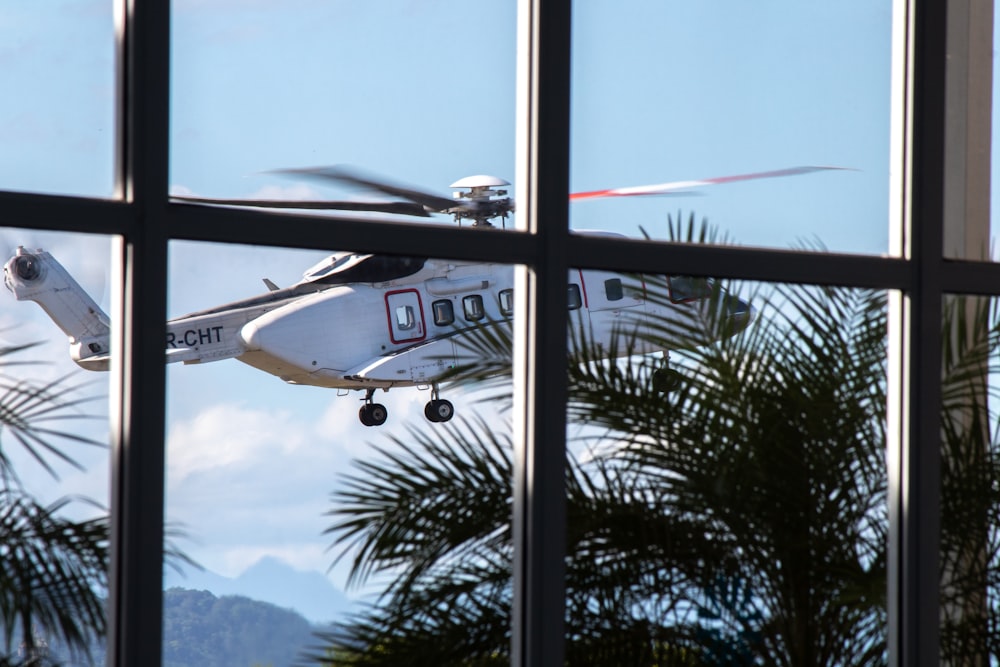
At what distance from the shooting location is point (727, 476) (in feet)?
7.61

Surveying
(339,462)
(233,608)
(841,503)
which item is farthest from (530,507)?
(841,503)

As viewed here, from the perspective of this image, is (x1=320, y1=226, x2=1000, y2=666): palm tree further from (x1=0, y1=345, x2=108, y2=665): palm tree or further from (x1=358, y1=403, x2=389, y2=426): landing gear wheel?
(x1=0, y1=345, x2=108, y2=665): palm tree

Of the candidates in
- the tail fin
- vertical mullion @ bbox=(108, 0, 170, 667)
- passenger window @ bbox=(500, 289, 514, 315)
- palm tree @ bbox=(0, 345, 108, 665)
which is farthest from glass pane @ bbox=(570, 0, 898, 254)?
palm tree @ bbox=(0, 345, 108, 665)

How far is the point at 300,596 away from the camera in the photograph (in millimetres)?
2055

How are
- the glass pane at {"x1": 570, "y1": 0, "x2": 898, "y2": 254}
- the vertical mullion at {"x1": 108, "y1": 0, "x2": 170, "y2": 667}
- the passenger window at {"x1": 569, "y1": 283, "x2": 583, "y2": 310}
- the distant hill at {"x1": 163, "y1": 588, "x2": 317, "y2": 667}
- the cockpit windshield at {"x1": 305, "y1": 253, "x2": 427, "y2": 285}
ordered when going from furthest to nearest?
the glass pane at {"x1": 570, "y1": 0, "x2": 898, "y2": 254}
the passenger window at {"x1": 569, "y1": 283, "x2": 583, "y2": 310}
the cockpit windshield at {"x1": 305, "y1": 253, "x2": 427, "y2": 285}
the distant hill at {"x1": 163, "y1": 588, "x2": 317, "y2": 667}
the vertical mullion at {"x1": 108, "y1": 0, "x2": 170, "y2": 667}

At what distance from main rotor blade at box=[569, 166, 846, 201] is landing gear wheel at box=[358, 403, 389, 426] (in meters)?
0.57

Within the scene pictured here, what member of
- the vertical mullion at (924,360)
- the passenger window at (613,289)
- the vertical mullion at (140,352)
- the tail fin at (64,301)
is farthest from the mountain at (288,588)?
the vertical mullion at (924,360)

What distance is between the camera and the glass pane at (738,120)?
2.28 meters

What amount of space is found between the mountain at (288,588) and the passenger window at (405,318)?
1.62ft

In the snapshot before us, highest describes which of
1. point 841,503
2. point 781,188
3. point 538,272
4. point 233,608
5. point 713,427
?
point 781,188

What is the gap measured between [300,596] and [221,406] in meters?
0.39

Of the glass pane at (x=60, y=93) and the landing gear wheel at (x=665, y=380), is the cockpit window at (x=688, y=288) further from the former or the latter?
the glass pane at (x=60, y=93)

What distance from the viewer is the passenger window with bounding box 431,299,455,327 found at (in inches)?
84.2

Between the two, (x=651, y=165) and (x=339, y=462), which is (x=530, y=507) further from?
(x=651, y=165)
